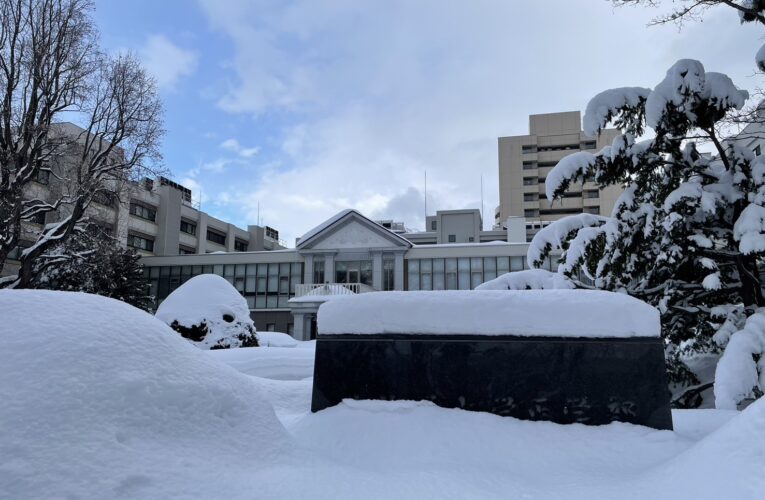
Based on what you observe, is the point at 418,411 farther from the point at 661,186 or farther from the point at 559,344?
the point at 661,186

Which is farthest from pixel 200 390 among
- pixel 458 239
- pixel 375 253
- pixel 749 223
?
pixel 458 239

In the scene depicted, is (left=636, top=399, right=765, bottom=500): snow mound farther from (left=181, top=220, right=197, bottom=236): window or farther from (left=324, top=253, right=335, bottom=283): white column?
(left=181, top=220, right=197, bottom=236): window

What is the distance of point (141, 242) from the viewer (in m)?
48.7

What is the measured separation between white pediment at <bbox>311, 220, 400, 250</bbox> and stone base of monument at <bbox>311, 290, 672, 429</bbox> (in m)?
30.4

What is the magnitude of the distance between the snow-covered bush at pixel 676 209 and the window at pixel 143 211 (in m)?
45.4

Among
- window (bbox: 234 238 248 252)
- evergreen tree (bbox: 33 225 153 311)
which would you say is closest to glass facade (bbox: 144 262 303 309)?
evergreen tree (bbox: 33 225 153 311)

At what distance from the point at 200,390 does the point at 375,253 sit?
3247 cm

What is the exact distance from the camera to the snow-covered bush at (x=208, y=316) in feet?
44.4

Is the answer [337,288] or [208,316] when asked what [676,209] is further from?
[337,288]

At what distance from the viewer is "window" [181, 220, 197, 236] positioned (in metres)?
53.9

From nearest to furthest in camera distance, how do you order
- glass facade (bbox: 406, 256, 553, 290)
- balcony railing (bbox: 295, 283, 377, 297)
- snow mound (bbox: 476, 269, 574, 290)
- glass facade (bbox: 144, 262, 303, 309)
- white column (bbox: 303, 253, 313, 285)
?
1. snow mound (bbox: 476, 269, 574, 290)
2. balcony railing (bbox: 295, 283, 377, 297)
3. glass facade (bbox: 406, 256, 553, 290)
4. white column (bbox: 303, 253, 313, 285)
5. glass facade (bbox: 144, 262, 303, 309)

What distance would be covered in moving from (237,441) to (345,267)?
3335 cm

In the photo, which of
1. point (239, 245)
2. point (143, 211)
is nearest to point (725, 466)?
point (143, 211)

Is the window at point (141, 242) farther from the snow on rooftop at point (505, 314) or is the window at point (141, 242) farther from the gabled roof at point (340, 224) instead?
the snow on rooftop at point (505, 314)
